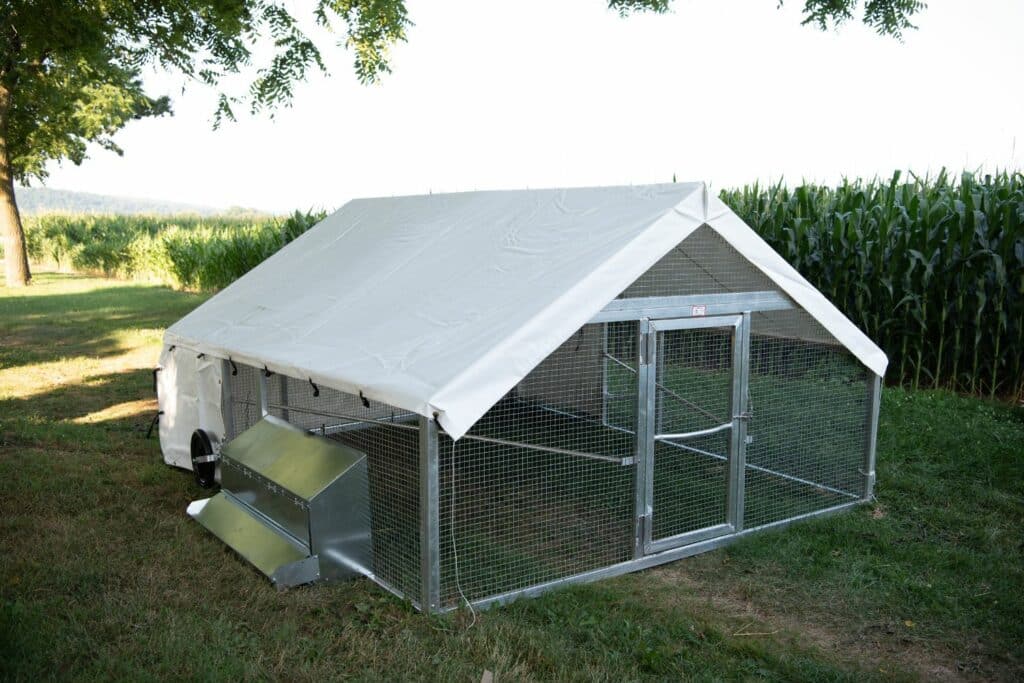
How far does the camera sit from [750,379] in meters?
4.90

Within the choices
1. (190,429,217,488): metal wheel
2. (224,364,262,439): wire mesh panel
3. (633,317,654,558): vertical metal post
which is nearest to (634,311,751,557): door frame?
(633,317,654,558): vertical metal post

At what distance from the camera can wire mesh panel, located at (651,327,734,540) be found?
4.67m

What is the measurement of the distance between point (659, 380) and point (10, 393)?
23.9 feet

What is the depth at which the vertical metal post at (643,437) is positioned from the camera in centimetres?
425

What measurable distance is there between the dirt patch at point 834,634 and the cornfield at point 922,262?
4839mm

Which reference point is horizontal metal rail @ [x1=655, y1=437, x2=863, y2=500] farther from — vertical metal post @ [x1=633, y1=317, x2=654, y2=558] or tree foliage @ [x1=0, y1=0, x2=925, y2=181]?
tree foliage @ [x1=0, y1=0, x2=925, y2=181]

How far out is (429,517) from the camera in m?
3.64

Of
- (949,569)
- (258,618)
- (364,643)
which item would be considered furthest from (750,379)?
(258,618)

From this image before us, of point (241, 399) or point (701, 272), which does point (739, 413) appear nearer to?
point (701, 272)

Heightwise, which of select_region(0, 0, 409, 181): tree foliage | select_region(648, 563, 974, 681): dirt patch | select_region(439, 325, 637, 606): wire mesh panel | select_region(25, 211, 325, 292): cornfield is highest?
select_region(0, 0, 409, 181): tree foliage

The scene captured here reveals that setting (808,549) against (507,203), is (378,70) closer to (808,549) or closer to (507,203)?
(507,203)

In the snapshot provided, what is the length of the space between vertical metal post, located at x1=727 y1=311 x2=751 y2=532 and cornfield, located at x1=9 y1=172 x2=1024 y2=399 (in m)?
4.06

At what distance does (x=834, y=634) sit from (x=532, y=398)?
9.30 ft

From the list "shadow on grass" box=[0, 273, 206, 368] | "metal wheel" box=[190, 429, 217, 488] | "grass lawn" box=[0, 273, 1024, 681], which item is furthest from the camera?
"shadow on grass" box=[0, 273, 206, 368]
